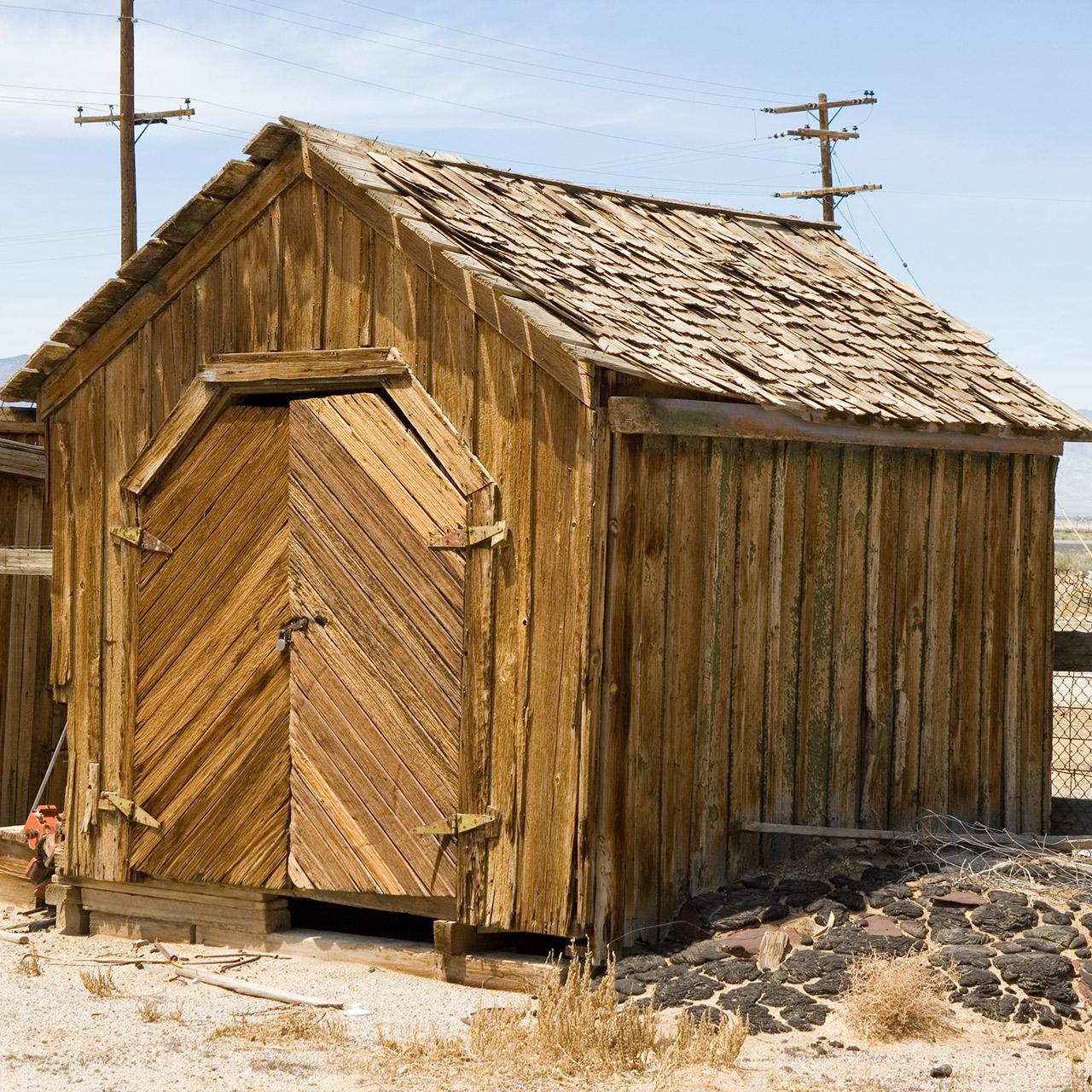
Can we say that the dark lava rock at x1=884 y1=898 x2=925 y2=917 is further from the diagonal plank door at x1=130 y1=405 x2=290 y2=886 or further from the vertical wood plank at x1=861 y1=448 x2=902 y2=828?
the diagonal plank door at x1=130 y1=405 x2=290 y2=886

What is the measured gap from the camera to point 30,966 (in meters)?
8.64

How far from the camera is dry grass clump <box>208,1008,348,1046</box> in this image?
7.12m

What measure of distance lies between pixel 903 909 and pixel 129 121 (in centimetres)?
1863

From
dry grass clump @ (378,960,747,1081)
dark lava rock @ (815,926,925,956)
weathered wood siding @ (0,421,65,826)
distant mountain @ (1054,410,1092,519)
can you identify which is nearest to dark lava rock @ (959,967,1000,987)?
dark lava rock @ (815,926,925,956)

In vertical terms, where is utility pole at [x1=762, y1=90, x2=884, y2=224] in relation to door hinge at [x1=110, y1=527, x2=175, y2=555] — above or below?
above

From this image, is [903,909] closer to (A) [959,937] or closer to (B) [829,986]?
(A) [959,937]

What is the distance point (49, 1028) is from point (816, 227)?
819cm

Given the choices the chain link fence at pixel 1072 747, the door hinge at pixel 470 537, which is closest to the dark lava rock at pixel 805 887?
the door hinge at pixel 470 537

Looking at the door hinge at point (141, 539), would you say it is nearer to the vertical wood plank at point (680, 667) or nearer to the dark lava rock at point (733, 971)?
the vertical wood plank at point (680, 667)

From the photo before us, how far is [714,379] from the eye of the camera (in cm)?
775

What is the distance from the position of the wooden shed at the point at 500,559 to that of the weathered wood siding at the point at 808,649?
23 mm

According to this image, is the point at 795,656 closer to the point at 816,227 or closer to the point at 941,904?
the point at 941,904

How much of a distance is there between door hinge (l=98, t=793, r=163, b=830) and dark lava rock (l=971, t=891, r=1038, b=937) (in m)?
4.46

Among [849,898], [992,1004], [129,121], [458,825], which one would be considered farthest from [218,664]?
[129,121]
